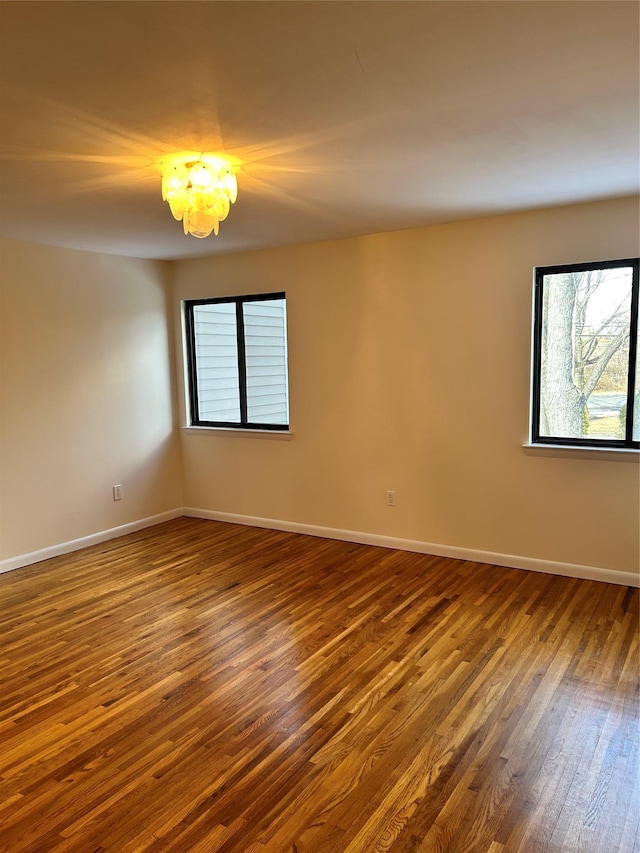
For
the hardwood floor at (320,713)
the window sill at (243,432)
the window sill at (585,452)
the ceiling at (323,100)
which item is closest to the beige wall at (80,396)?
the window sill at (243,432)

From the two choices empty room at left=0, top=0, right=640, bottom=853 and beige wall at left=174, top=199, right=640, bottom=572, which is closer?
empty room at left=0, top=0, right=640, bottom=853

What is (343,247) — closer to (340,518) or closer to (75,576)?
(340,518)

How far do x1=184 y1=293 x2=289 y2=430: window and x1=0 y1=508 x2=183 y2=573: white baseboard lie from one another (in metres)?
0.95

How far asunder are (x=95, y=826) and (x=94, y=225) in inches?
132

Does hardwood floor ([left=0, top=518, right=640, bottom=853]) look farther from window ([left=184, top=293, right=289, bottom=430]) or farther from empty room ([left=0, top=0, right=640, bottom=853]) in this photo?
window ([left=184, top=293, right=289, bottom=430])

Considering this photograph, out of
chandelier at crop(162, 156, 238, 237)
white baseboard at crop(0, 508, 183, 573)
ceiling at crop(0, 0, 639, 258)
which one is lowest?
white baseboard at crop(0, 508, 183, 573)

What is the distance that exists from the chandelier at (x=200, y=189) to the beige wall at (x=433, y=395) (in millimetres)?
1988

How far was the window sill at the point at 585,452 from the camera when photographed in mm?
3723

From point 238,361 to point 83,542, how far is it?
203 cm

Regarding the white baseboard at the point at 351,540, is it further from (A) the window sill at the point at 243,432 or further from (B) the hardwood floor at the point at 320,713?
(A) the window sill at the point at 243,432

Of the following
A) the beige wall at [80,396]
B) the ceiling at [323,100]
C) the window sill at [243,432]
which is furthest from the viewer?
the window sill at [243,432]

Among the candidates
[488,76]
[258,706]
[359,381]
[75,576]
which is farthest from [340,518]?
[488,76]

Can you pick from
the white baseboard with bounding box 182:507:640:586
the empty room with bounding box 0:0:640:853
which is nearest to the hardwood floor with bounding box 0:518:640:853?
the empty room with bounding box 0:0:640:853

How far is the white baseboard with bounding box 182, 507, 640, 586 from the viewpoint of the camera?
12.7ft
